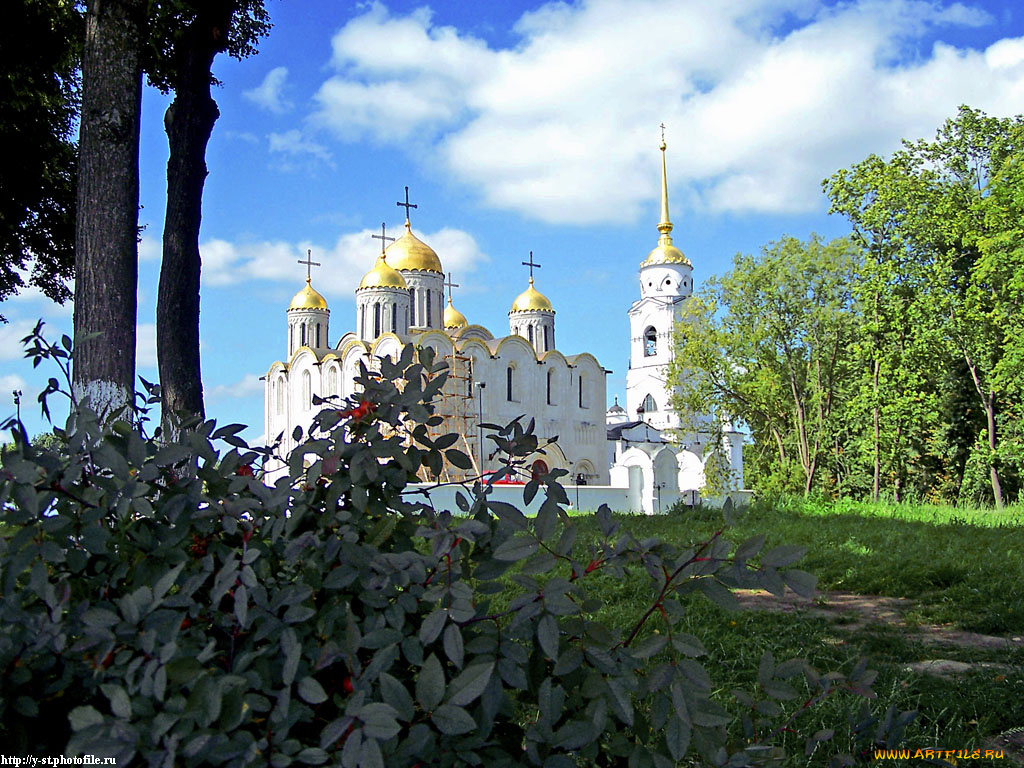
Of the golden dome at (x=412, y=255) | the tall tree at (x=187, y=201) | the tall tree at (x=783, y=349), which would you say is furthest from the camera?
the golden dome at (x=412, y=255)

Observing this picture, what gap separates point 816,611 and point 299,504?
452 cm

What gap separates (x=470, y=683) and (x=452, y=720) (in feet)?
0.21

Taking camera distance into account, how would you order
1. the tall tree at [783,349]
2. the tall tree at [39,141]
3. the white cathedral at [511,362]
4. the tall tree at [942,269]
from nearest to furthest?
the tall tree at [39,141], the tall tree at [942,269], the tall tree at [783,349], the white cathedral at [511,362]

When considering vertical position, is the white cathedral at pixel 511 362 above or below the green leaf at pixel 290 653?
above

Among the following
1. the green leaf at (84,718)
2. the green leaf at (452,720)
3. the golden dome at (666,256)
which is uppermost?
the golden dome at (666,256)

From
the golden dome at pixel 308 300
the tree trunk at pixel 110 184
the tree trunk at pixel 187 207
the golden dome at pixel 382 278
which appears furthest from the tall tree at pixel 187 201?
the golden dome at pixel 308 300

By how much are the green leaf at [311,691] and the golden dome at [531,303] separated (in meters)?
40.4

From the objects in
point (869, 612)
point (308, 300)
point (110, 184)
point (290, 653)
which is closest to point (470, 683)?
point (290, 653)

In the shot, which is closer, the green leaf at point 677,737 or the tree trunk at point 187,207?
the green leaf at point 677,737

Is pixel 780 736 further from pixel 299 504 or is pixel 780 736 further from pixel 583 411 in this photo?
pixel 583 411

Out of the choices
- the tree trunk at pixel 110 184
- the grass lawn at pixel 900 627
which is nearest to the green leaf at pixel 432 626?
the grass lawn at pixel 900 627

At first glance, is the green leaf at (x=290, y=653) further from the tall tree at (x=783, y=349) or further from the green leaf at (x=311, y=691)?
the tall tree at (x=783, y=349)

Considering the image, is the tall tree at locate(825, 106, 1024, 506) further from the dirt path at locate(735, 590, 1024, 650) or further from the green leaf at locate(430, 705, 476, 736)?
the green leaf at locate(430, 705, 476, 736)

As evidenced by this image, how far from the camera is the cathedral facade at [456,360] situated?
113ft
